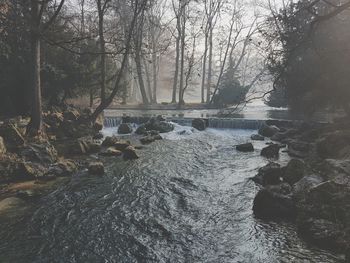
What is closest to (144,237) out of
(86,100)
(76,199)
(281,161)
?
(76,199)

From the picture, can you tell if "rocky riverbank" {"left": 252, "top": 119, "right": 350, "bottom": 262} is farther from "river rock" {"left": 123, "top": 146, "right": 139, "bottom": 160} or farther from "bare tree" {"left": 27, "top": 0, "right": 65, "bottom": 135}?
"bare tree" {"left": 27, "top": 0, "right": 65, "bottom": 135}

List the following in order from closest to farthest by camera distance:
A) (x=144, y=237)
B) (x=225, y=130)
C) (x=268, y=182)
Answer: (x=144, y=237)
(x=268, y=182)
(x=225, y=130)

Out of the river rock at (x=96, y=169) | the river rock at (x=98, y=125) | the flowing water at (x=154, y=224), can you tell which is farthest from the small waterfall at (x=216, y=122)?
the river rock at (x=96, y=169)

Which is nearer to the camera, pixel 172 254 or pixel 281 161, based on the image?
pixel 172 254

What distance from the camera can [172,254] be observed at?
776cm

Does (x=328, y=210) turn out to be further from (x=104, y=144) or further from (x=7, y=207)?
(x=104, y=144)

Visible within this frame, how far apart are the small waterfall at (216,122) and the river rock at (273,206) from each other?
16.1 meters

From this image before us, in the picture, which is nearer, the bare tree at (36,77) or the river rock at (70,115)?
the bare tree at (36,77)

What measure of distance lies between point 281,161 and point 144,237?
9.30 metres

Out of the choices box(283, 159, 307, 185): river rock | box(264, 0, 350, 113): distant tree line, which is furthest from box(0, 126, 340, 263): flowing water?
box(264, 0, 350, 113): distant tree line

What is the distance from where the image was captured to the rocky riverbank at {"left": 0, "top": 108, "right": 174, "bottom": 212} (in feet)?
38.8

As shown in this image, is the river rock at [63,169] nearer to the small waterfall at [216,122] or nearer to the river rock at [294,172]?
the river rock at [294,172]

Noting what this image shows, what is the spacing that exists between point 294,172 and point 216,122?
578 inches

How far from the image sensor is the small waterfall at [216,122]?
26.2m
